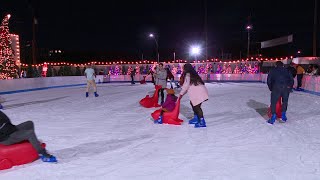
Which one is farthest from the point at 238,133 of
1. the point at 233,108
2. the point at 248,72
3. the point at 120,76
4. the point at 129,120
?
the point at 120,76

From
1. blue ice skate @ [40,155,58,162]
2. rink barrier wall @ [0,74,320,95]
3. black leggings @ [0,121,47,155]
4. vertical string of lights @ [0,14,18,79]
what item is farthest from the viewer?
vertical string of lights @ [0,14,18,79]

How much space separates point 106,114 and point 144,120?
1741 mm

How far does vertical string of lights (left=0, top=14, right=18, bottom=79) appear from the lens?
954 inches

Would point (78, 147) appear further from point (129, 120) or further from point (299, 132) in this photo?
point (299, 132)

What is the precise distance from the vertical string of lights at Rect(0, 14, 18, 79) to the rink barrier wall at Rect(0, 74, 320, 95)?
1.59 m

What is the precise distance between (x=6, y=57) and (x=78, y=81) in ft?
26.1

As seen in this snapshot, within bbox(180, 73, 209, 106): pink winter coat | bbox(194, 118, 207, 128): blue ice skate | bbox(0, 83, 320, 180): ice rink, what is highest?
bbox(180, 73, 209, 106): pink winter coat

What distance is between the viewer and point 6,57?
2480 centimetres

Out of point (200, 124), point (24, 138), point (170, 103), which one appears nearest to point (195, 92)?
point (200, 124)

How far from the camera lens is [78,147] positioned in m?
6.14

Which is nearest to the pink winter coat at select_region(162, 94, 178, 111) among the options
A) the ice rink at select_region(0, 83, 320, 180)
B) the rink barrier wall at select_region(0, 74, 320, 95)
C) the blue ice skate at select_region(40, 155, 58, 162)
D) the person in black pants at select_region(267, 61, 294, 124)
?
the ice rink at select_region(0, 83, 320, 180)

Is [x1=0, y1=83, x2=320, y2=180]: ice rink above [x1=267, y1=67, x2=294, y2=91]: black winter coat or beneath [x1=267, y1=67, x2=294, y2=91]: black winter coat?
beneath

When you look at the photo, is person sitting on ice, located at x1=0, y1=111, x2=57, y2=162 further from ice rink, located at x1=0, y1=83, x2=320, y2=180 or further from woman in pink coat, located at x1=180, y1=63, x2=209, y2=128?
woman in pink coat, located at x1=180, y1=63, x2=209, y2=128

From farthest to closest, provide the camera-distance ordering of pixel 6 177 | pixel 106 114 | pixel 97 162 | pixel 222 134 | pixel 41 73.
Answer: pixel 41 73, pixel 106 114, pixel 222 134, pixel 97 162, pixel 6 177
